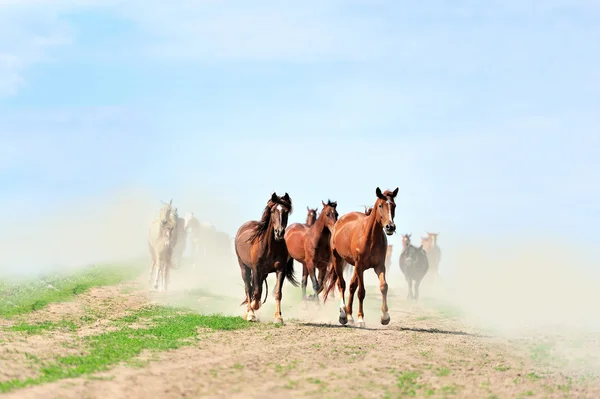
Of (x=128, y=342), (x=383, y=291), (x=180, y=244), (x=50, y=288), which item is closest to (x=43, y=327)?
(x=128, y=342)

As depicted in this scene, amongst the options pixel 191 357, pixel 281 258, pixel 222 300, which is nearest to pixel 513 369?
pixel 191 357

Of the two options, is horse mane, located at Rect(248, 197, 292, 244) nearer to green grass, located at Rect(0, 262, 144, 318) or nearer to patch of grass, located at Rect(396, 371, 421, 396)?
patch of grass, located at Rect(396, 371, 421, 396)

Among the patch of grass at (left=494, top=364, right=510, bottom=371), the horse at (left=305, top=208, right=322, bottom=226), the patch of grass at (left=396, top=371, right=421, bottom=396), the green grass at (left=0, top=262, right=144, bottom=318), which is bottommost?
the patch of grass at (left=396, top=371, right=421, bottom=396)

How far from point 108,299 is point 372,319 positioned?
10969 millimetres

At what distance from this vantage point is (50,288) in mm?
32875

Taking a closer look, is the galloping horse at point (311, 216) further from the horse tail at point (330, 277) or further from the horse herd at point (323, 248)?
the horse tail at point (330, 277)

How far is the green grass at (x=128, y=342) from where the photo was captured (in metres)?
13.3

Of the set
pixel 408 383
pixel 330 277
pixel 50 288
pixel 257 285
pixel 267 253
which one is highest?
pixel 267 253

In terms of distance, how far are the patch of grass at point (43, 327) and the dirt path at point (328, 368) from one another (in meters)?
0.55

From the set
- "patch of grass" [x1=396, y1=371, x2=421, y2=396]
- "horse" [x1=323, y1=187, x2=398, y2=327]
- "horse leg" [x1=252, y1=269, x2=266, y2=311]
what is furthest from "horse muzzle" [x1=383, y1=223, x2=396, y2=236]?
"patch of grass" [x1=396, y1=371, x2=421, y2=396]

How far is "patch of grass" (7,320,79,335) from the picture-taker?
19.4 metres

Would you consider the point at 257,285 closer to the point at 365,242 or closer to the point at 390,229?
the point at 365,242

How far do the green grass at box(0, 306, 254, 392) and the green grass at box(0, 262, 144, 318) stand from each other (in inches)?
190

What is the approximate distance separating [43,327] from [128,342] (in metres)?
4.31
